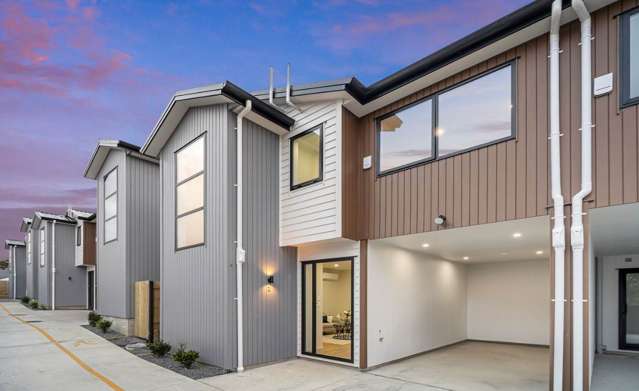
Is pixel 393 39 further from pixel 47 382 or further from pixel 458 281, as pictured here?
pixel 47 382

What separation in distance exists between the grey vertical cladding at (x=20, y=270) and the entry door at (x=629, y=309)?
36.8 metres

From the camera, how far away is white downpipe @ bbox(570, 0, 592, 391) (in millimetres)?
4672

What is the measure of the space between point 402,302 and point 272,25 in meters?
21.9

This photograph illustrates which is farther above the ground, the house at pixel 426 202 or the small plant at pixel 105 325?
the house at pixel 426 202

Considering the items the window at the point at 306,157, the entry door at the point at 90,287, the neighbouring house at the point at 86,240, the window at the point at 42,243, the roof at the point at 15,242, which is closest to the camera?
the window at the point at 306,157

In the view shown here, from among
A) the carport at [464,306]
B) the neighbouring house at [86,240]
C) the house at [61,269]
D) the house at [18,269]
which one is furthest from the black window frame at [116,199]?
the house at [18,269]

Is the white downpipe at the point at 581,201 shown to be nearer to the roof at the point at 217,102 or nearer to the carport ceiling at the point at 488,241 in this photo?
the carport ceiling at the point at 488,241

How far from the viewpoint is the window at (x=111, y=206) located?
12758mm

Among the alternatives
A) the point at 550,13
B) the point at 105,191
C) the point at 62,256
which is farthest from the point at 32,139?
the point at 550,13

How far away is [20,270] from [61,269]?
48.5 feet

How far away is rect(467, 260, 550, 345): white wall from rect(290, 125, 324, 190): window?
22.4ft

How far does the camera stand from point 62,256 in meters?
20.5

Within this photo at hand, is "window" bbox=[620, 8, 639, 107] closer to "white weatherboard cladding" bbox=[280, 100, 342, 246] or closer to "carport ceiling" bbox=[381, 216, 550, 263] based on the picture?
"carport ceiling" bbox=[381, 216, 550, 263]

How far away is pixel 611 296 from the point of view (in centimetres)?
978
